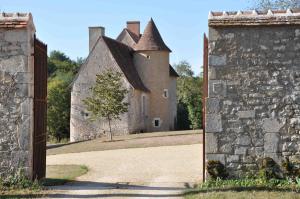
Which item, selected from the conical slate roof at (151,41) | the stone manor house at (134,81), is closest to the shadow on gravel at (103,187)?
the stone manor house at (134,81)

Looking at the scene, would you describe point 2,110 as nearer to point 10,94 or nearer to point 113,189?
point 10,94

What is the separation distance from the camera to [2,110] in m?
9.59

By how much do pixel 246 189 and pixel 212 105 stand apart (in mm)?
1802

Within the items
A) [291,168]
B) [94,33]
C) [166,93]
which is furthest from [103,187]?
[94,33]

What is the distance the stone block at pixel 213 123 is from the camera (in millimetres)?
9578

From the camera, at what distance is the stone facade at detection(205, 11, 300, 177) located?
9.55 meters

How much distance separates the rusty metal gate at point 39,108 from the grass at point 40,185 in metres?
0.38

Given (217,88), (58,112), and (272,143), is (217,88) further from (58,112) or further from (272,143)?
(58,112)

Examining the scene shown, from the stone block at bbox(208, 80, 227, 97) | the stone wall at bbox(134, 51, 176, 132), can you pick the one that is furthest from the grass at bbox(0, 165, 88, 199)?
the stone wall at bbox(134, 51, 176, 132)

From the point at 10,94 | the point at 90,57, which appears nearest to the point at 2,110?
the point at 10,94

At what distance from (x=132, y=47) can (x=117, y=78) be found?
9.34 m

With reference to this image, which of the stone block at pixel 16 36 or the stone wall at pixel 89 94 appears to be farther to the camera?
the stone wall at pixel 89 94

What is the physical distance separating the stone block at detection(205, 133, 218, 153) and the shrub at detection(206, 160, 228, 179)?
234mm

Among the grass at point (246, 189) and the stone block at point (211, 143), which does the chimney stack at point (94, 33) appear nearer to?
the stone block at point (211, 143)
